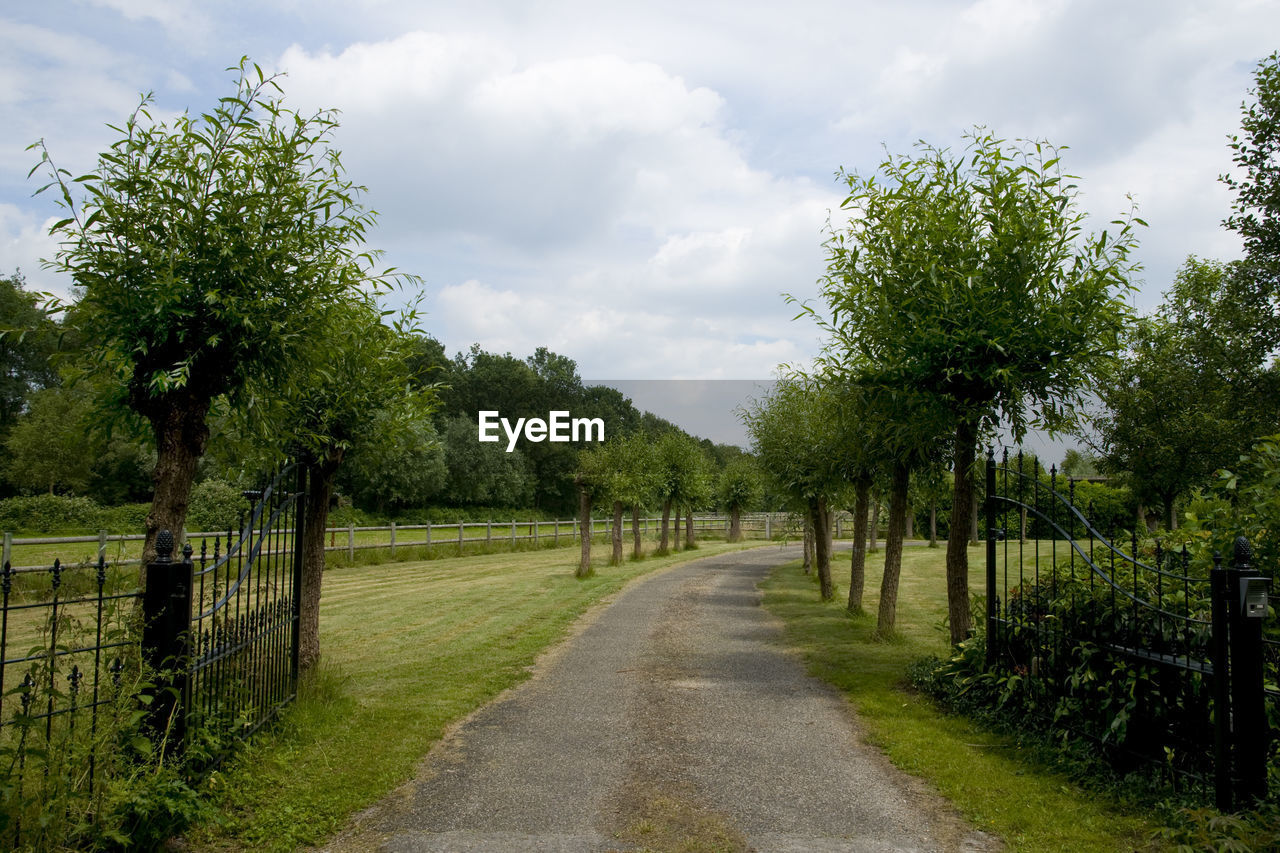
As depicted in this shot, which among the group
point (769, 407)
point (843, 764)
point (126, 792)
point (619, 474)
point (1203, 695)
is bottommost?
point (843, 764)

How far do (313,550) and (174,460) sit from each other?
2868mm

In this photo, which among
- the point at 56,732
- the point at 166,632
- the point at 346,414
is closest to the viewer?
the point at 56,732

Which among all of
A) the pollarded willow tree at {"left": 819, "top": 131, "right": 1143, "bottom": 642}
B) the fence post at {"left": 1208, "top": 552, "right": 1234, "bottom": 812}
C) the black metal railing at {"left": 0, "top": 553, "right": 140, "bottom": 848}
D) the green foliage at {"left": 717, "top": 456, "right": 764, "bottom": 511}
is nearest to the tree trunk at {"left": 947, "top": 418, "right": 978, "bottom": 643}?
the pollarded willow tree at {"left": 819, "top": 131, "right": 1143, "bottom": 642}

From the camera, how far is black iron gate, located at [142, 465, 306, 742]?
441 centimetres

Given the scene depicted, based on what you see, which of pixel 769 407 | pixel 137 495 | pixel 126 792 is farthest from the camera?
pixel 137 495

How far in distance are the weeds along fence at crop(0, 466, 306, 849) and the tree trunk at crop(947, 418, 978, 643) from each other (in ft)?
20.3

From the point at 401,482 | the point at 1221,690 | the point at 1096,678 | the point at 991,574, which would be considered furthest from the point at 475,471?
the point at 1221,690

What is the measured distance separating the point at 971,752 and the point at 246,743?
199 inches

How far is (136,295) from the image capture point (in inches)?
194

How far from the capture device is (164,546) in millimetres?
4473

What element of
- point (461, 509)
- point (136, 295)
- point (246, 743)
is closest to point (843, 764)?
point (246, 743)

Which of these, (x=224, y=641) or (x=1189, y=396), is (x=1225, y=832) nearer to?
(x=224, y=641)

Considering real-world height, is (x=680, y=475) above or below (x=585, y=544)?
above

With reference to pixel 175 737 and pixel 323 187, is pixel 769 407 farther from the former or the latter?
pixel 175 737
